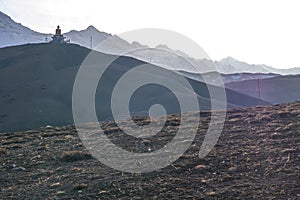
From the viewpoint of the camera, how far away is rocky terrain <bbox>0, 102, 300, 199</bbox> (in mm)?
12258

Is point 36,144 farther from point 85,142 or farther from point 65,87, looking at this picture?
point 65,87

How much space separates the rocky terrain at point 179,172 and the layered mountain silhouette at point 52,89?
142ft

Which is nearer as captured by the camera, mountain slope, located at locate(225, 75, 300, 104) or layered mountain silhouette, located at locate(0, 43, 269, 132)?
layered mountain silhouette, located at locate(0, 43, 269, 132)

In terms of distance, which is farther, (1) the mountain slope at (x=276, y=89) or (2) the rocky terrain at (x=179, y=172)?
(1) the mountain slope at (x=276, y=89)

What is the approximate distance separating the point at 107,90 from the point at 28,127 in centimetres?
2803

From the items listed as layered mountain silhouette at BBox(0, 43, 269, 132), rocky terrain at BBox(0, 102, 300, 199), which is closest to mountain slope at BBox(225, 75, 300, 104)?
layered mountain silhouette at BBox(0, 43, 269, 132)

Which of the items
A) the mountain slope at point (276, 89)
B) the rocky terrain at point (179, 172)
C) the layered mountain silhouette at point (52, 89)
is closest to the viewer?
the rocky terrain at point (179, 172)

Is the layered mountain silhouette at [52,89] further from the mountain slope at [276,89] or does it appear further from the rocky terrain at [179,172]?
the rocky terrain at [179,172]

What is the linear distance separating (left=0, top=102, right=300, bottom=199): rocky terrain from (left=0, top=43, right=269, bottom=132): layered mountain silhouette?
142 feet

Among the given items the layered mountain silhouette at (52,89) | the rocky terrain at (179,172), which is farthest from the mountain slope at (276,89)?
the rocky terrain at (179,172)

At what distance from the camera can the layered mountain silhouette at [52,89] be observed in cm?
6619

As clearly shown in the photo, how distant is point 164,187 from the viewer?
12844 millimetres

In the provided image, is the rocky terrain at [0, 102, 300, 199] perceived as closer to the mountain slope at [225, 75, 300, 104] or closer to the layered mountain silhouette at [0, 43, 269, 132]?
the layered mountain silhouette at [0, 43, 269, 132]

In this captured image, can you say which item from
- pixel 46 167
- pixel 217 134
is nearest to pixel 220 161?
pixel 217 134
